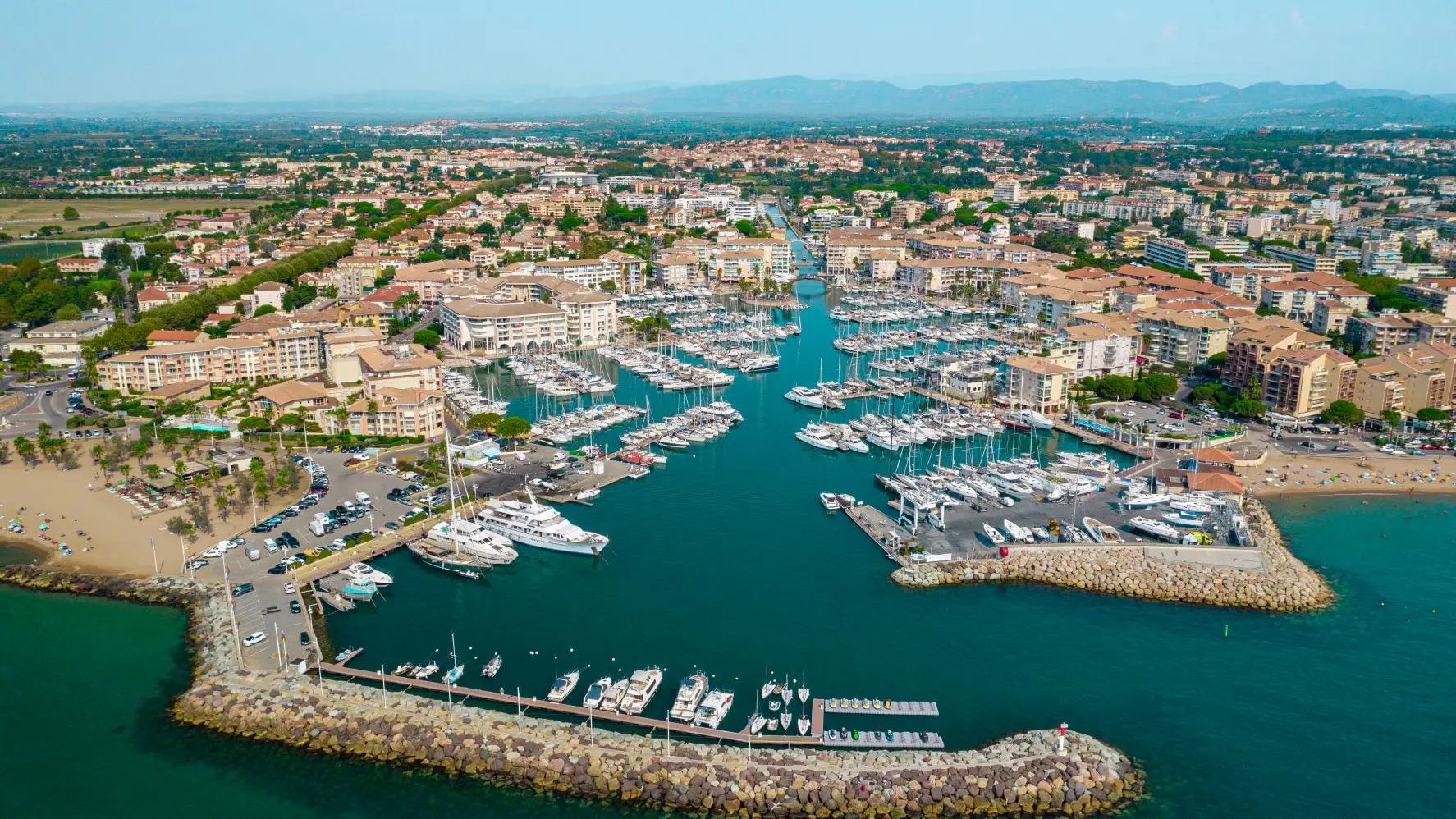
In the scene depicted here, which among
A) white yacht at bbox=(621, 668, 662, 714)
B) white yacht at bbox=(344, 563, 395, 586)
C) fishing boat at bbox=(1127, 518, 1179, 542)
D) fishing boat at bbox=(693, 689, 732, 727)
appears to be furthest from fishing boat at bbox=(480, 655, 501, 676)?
fishing boat at bbox=(1127, 518, 1179, 542)

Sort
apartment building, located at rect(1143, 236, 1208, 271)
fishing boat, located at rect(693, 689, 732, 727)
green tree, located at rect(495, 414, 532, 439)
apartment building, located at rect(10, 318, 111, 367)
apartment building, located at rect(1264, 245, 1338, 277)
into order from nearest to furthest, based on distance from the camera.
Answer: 1. fishing boat, located at rect(693, 689, 732, 727)
2. green tree, located at rect(495, 414, 532, 439)
3. apartment building, located at rect(10, 318, 111, 367)
4. apartment building, located at rect(1264, 245, 1338, 277)
5. apartment building, located at rect(1143, 236, 1208, 271)

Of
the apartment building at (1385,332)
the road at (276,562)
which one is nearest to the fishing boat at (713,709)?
the road at (276,562)

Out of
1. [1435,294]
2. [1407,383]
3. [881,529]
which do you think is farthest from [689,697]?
[1435,294]

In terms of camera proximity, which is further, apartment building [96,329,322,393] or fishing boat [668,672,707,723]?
apartment building [96,329,322,393]

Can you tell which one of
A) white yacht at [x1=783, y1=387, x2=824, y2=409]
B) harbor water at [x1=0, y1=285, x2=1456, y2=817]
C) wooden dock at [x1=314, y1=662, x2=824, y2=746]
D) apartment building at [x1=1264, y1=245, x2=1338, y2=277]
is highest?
apartment building at [x1=1264, y1=245, x2=1338, y2=277]

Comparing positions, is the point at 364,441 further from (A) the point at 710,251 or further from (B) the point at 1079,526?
(A) the point at 710,251

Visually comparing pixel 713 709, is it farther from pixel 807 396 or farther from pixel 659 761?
pixel 807 396

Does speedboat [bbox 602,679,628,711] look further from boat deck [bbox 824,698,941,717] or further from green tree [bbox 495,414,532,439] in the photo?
green tree [bbox 495,414,532,439]
